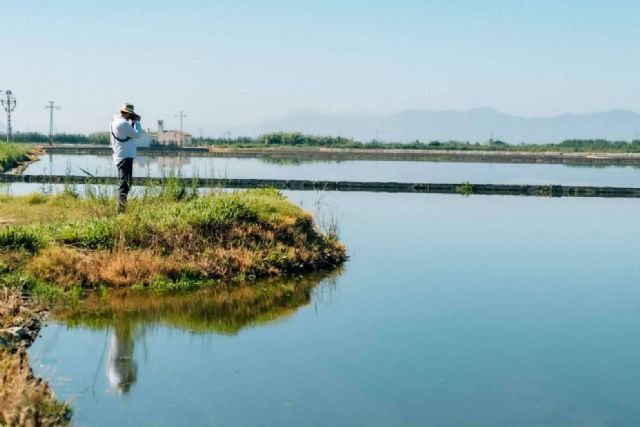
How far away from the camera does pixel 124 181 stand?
36.5ft

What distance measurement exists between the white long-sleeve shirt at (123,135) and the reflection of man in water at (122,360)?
13.3 feet

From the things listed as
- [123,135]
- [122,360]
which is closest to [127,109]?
[123,135]

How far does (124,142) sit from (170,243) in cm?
231

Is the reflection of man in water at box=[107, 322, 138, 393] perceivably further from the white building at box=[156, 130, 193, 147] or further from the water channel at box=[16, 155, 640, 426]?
the white building at box=[156, 130, 193, 147]

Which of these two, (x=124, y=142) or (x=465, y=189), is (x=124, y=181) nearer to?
(x=124, y=142)

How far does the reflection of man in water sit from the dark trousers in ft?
12.1

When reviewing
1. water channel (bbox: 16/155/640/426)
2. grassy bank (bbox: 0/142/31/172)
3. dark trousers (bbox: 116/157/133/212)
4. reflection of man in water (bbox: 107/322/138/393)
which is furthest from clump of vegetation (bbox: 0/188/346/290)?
grassy bank (bbox: 0/142/31/172)

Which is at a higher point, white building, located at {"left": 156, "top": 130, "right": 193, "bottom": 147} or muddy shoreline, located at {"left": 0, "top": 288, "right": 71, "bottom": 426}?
white building, located at {"left": 156, "top": 130, "right": 193, "bottom": 147}

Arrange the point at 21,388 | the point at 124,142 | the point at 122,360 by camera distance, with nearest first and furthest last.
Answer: the point at 21,388, the point at 122,360, the point at 124,142

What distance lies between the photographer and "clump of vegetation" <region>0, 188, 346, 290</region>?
8750 mm

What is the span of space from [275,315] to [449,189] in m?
15.3

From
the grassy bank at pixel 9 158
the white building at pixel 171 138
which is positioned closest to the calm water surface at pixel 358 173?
the grassy bank at pixel 9 158

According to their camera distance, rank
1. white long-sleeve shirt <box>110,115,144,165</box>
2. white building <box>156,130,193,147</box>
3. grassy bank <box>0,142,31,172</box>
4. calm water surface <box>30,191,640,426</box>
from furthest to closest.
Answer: white building <box>156,130,193,147</box> < grassy bank <box>0,142,31,172</box> < white long-sleeve shirt <box>110,115,144,165</box> < calm water surface <box>30,191,640,426</box>

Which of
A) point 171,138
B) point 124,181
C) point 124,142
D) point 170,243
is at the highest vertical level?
point 124,142
